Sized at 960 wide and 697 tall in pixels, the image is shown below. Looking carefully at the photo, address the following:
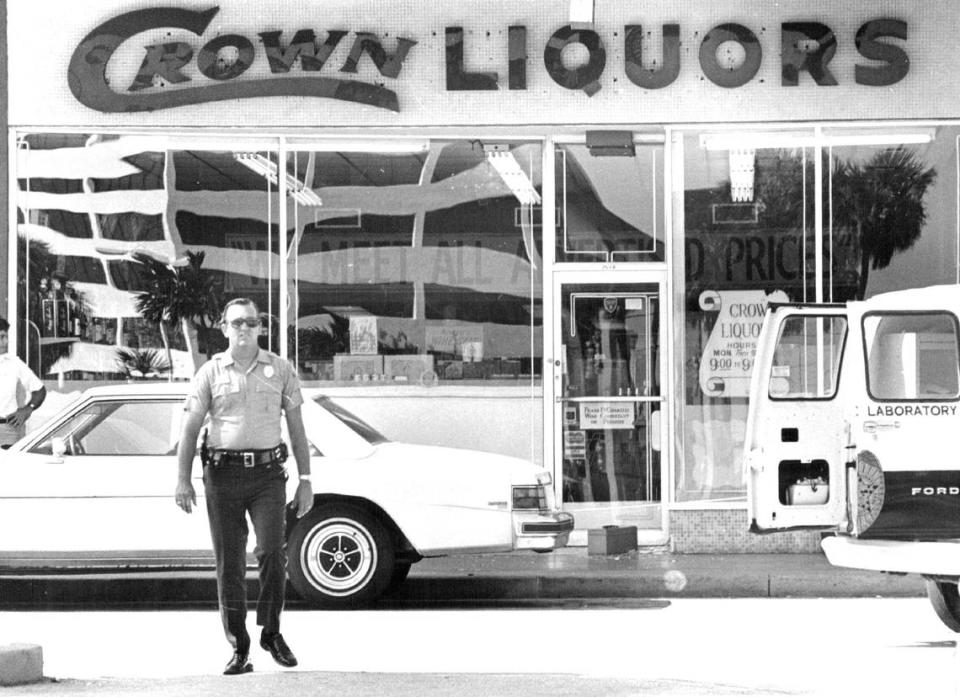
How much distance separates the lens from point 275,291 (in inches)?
590

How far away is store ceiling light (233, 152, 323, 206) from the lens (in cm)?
1501

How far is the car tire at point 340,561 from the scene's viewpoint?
37.7ft

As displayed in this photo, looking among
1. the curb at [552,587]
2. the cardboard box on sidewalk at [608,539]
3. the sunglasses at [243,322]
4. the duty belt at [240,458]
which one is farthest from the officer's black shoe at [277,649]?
the cardboard box on sidewalk at [608,539]

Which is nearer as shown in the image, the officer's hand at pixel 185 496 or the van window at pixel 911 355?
the officer's hand at pixel 185 496

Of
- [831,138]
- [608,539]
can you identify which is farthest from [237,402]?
[831,138]

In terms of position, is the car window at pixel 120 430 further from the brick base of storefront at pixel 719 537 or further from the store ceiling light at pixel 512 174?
the brick base of storefront at pixel 719 537

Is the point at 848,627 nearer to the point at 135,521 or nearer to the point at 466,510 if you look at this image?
the point at 466,510

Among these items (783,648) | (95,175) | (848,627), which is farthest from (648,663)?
(95,175)

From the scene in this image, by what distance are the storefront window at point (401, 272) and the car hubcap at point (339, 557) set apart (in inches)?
141

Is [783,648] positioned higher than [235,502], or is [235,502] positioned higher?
[235,502]

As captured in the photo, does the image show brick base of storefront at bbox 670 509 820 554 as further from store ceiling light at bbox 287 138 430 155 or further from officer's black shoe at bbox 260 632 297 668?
officer's black shoe at bbox 260 632 297 668

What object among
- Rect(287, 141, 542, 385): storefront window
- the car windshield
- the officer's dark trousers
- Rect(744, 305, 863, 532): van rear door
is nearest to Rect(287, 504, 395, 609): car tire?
the car windshield

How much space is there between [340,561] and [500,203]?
4647mm

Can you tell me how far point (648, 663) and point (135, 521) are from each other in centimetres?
401
